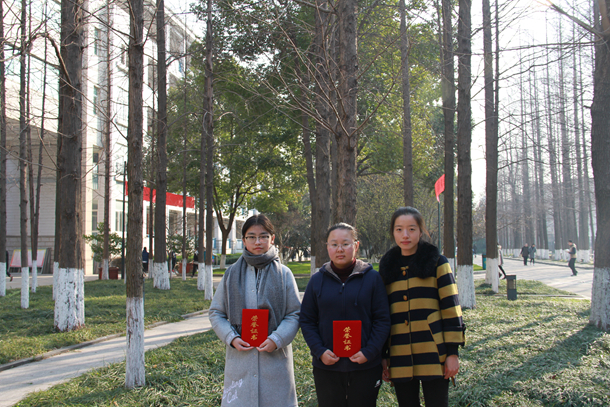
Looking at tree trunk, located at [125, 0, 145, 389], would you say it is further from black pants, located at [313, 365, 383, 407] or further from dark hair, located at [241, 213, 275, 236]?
black pants, located at [313, 365, 383, 407]

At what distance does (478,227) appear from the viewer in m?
49.5

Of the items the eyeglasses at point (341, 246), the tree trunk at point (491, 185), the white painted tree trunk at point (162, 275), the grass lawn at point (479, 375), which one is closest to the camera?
the eyeglasses at point (341, 246)

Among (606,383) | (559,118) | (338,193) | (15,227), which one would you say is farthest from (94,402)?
(559,118)

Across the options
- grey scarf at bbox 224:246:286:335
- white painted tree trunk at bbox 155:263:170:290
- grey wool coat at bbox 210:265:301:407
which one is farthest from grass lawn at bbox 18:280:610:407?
white painted tree trunk at bbox 155:263:170:290

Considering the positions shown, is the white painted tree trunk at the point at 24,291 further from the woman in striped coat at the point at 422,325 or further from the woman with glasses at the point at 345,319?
the woman in striped coat at the point at 422,325

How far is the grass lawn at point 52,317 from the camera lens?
7.70 metres

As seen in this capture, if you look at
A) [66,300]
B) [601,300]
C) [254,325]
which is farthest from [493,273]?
[254,325]

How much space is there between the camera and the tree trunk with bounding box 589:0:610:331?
26.4 ft

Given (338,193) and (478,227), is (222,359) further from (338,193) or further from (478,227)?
(478,227)

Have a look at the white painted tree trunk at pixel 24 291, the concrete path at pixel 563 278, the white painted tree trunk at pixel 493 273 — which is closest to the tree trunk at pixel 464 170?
the white painted tree trunk at pixel 493 273

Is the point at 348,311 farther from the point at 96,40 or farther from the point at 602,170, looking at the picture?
the point at 96,40

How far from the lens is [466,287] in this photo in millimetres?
11555

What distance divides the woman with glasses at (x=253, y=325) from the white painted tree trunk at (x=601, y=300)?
7032mm

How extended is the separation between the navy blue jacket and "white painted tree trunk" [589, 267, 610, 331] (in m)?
6.76
